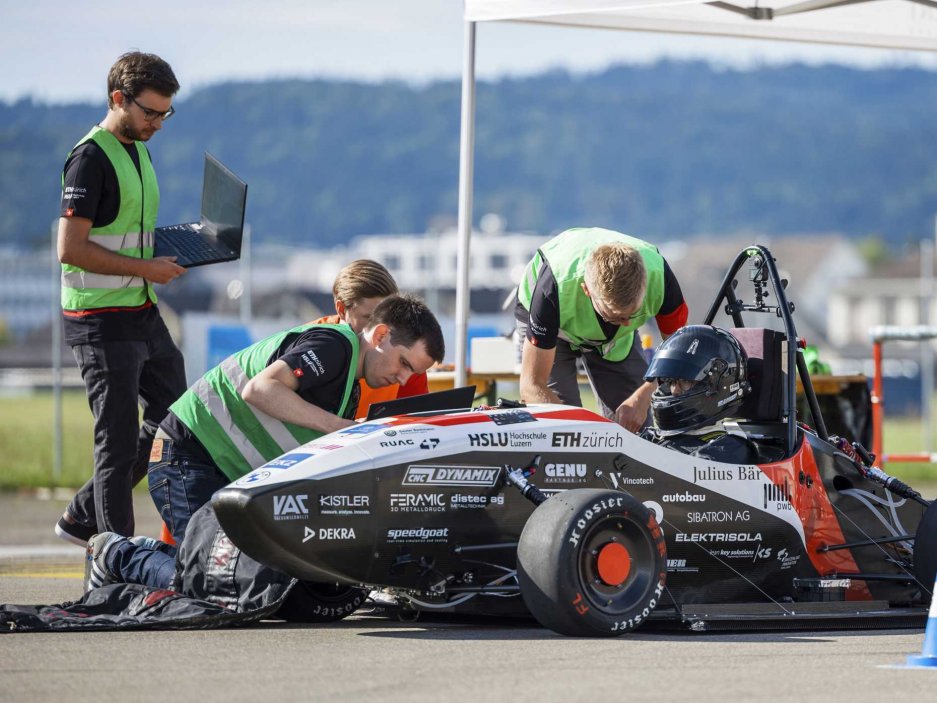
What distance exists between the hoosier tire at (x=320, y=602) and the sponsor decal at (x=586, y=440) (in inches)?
40.0

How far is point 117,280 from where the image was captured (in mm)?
7004

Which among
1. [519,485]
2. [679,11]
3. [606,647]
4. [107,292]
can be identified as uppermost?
[679,11]

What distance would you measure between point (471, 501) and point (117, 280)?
2.27 m

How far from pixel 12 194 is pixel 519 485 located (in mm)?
Answer: 123015

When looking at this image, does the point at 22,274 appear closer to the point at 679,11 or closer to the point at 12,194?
the point at 12,194

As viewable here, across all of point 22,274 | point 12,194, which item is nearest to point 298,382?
point 22,274

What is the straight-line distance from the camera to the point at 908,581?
6559mm

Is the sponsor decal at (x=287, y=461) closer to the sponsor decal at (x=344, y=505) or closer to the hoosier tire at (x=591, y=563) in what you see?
the sponsor decal at (x=344, y=505)

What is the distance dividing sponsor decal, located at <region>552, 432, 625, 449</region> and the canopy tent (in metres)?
2.68

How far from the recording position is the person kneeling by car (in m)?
6.42

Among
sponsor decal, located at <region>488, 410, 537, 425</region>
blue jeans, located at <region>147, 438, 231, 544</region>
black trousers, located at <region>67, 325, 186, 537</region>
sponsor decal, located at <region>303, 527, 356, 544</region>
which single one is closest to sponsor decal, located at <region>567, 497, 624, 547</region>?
sponsor decal, located at <region>488, 410, 537, 425</region>

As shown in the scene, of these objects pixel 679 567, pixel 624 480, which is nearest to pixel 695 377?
pixel 624 480

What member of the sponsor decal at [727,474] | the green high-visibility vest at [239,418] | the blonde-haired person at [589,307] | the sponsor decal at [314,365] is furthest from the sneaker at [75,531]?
the sponsor decal at [727,474]

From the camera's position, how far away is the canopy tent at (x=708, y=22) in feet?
28.0
